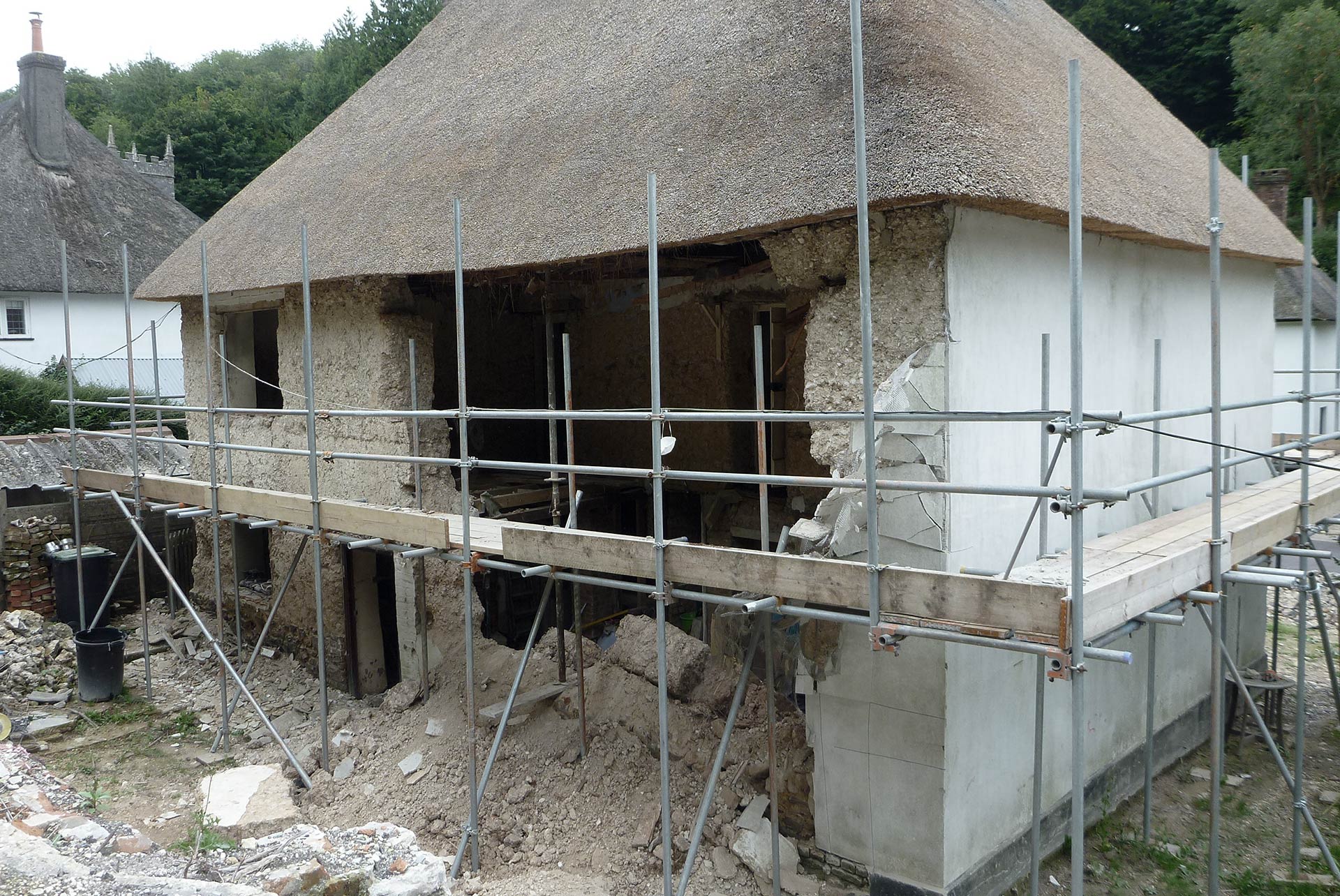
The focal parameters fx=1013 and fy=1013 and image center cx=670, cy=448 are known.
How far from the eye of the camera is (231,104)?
114ft

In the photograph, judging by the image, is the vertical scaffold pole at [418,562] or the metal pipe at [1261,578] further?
the vertical scaffold pole at [418,562]

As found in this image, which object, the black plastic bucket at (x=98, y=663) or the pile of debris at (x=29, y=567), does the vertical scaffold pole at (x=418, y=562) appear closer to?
the black plastic bucket at (x=98, y=663)

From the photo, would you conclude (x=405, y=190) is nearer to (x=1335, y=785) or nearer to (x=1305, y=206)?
(x=1305, y=206)

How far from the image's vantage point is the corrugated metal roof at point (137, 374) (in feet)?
65.9

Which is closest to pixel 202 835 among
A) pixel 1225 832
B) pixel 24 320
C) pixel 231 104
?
pixel 1225 832

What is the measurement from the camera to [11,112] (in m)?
22.1

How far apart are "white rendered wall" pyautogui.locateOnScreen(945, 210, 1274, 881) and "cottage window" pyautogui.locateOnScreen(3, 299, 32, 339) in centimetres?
2094

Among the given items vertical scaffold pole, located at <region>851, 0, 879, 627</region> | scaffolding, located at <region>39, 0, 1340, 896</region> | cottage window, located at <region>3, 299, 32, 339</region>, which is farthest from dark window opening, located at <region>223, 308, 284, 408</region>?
cottage window, located at <region>3, 299, 32, 339</region>

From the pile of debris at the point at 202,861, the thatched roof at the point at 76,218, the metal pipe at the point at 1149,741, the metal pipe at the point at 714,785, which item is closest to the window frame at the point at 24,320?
the thatched roof at the point at 76,218

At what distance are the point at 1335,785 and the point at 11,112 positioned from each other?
2613 cm

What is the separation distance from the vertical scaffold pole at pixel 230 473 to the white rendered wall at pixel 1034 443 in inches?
256

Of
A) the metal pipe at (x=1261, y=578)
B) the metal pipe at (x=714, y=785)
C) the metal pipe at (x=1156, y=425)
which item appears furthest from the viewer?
the metal pipe at (x=1156, y=425)

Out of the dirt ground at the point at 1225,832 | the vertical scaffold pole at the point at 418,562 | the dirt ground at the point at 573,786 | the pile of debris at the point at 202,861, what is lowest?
the dirt ground at the point at 1225,832

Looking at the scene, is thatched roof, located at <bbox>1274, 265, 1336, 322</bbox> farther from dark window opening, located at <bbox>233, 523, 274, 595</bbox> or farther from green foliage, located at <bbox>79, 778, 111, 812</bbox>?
green foliage, located at <bbox>79, 778, 111, 812</bbox>
